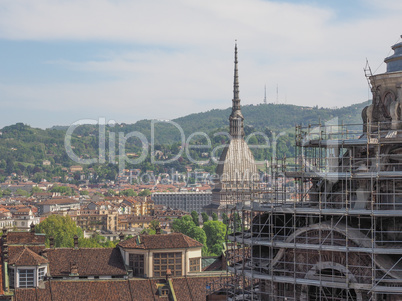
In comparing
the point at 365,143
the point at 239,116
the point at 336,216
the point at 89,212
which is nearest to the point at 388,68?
the point at 365,143

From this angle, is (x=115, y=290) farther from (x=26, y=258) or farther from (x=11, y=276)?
(x=11, y=276)

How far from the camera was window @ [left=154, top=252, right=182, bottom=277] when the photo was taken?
45.0m

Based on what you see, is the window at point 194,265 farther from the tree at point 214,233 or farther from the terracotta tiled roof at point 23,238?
the tree at point 214,233

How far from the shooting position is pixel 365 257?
2467 cm

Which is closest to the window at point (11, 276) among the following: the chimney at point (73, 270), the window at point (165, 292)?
the chimney at point (73, 270)

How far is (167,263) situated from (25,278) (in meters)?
7.99

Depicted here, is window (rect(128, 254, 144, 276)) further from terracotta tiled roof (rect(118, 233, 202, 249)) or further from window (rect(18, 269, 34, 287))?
window (rect(18, 269, 34, 287))

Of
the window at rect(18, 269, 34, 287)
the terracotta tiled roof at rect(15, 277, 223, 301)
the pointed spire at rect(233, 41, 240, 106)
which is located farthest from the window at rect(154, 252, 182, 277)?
the pointed spire at rect(233, 41, 240, 106)

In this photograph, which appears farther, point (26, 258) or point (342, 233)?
point (26, 258)

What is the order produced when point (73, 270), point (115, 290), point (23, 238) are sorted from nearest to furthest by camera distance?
point (115, 290) → point (73, 270) → point (23, 238)

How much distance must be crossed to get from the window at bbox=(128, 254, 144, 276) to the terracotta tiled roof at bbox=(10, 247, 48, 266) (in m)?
4.79

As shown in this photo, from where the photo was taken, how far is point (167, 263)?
149 feet

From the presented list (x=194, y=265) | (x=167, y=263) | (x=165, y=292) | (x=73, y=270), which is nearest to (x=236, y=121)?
(x=194, y=265)

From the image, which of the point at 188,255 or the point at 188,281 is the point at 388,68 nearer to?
the point at 188,281
